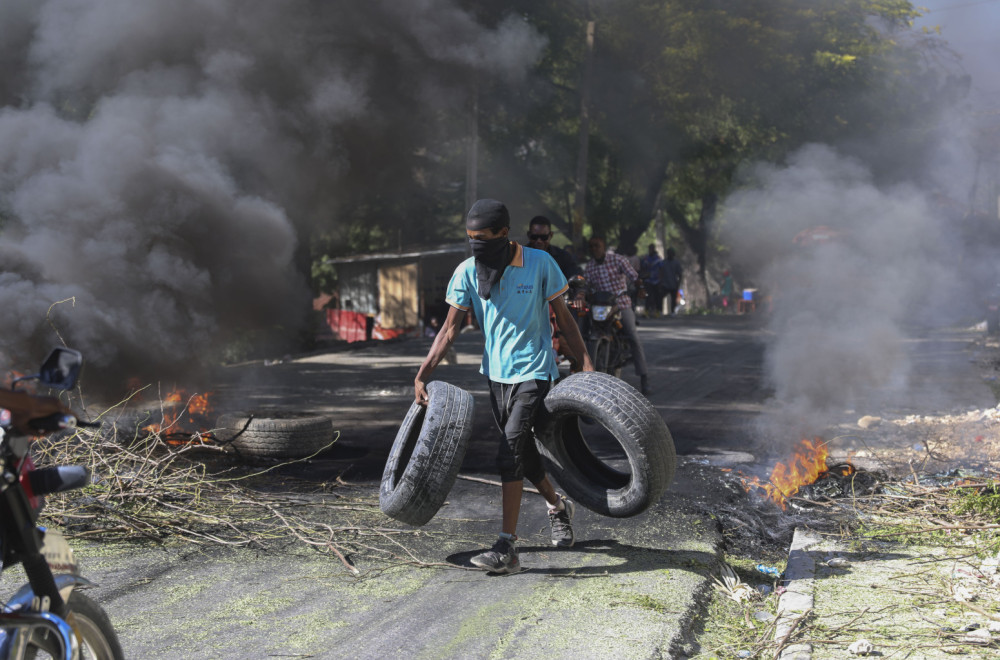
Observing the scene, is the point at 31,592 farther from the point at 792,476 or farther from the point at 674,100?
the point at 674,100

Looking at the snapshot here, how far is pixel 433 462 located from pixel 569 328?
0.95 meters

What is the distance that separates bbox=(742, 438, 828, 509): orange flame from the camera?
5.71 metres

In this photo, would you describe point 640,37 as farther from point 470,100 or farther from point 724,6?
point 470,100

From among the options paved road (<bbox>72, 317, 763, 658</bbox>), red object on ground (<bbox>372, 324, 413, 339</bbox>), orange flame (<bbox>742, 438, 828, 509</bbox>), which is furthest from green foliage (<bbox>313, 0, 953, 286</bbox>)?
paved road (<bbox>72, 317, 763, 658</bbox>)

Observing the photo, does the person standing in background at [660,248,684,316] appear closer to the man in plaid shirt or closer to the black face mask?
the man in plaid shirt

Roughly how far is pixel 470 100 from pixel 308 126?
9.02 ft

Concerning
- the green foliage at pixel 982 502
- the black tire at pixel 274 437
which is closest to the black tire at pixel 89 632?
the black tire at pixel 274 437

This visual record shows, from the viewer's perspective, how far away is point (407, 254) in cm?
2455

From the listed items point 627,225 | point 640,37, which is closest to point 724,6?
point 640,37

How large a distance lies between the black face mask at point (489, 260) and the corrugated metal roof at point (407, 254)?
727 inches

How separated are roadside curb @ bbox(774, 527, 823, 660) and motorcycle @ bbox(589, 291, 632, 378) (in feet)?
15.0

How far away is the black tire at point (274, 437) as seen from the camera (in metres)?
6.36

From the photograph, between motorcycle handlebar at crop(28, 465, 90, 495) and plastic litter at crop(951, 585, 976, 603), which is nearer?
motorcycle handlebar at crop(28, 465, 90, 495)

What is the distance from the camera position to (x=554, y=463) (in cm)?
454
